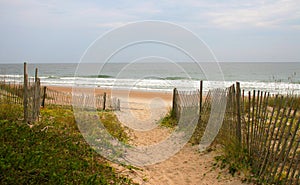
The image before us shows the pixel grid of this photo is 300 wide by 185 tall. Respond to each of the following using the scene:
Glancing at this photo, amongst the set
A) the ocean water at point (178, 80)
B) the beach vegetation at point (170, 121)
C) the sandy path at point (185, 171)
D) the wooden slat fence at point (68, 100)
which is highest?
the ocean water at point (178, 80)

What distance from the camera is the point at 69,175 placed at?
4.51 m

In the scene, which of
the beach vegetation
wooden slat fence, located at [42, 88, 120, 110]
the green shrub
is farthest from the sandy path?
wooden slat fence, located at [42, 88, 120, 110]

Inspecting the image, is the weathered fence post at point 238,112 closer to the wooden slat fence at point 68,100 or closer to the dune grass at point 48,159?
the dune grass at point 48,159

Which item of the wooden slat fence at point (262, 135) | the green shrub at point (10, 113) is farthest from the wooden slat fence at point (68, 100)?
the wooden slat fence at point (262, 135)

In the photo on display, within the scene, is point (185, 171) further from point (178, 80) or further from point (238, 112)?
point (178, 80)

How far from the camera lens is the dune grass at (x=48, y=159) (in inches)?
162

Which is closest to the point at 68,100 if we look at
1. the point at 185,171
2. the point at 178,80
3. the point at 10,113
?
the point at 10,113

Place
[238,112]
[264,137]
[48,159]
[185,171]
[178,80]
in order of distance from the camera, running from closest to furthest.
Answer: [48,159] → [264,137] → [238,112] → [185,171] → [178,80]

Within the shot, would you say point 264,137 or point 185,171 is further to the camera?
point 185,171

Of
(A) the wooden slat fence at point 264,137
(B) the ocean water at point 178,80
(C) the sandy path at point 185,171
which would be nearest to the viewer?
(A) the wooden slat fence at point 264,137

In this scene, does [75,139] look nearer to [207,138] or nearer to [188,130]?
[207,138]

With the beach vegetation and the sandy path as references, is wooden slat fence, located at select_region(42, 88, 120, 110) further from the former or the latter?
the sandy path

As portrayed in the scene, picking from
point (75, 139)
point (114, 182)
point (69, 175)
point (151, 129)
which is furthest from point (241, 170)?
point (151, 129)

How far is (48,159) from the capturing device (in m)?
4.82
